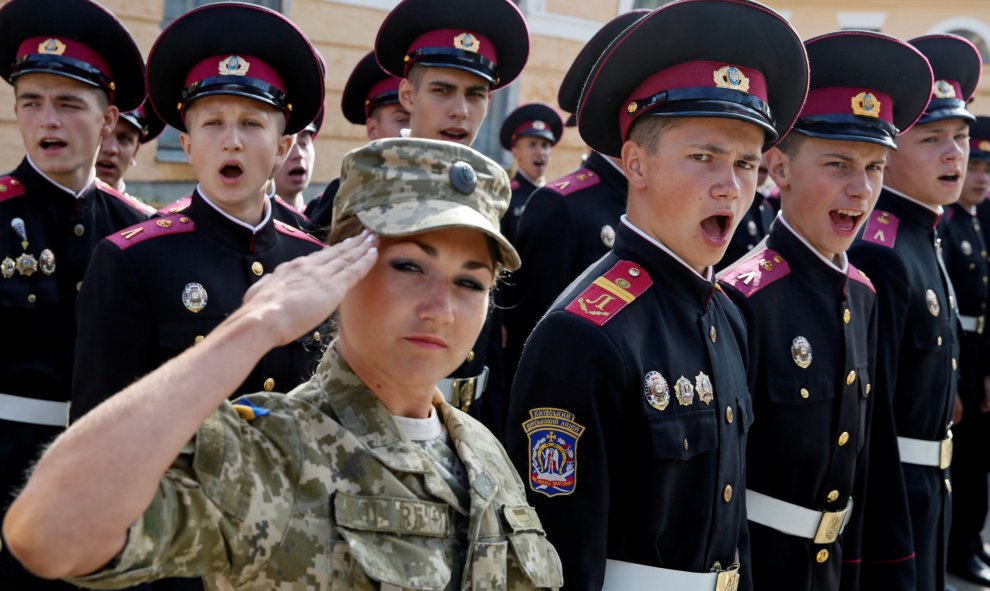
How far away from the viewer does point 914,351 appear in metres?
4.39

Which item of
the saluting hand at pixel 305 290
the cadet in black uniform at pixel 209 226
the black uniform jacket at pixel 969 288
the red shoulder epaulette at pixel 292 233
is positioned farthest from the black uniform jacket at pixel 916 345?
the saluting hand at pixel 305 290

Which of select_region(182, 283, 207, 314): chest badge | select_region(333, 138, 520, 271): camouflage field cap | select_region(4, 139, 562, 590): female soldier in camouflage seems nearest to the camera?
select_region(4, 139, 562, 590): female soldier in camouflage

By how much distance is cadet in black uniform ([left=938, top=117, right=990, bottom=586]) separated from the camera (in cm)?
657

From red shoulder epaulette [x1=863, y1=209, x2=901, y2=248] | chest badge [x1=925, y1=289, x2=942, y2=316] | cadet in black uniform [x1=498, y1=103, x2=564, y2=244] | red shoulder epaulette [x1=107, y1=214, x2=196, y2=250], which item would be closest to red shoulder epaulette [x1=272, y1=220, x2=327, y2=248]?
red shoulder epaulette [x1=107, y1=214, x2=196, y2=250]

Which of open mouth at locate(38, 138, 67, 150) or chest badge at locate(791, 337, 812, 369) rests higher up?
open mouth at locate(38, 138, 67, 150)

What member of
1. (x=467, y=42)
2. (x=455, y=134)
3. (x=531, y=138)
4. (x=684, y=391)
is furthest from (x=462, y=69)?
(x=531, y=138)

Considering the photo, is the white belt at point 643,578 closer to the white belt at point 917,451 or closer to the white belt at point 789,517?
the white belt at point 789,517

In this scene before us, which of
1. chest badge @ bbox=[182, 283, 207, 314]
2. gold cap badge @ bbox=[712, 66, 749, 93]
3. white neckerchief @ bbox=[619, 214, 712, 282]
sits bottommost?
chest badge @ bbox=[182, 283, 207, 314]

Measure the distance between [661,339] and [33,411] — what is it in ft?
7.59

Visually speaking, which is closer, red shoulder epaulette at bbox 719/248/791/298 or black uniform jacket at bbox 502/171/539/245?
red shoulder epaulette at bbox 719/248/791/298

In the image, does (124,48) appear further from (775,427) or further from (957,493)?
(957,493)

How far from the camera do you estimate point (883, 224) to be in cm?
462

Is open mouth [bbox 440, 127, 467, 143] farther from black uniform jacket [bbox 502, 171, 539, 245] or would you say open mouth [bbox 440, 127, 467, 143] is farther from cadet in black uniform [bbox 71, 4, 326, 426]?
black uniform jacket [bbox 502, 171, 539, 245]

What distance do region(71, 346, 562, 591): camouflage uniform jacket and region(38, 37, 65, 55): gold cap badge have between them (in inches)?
112
